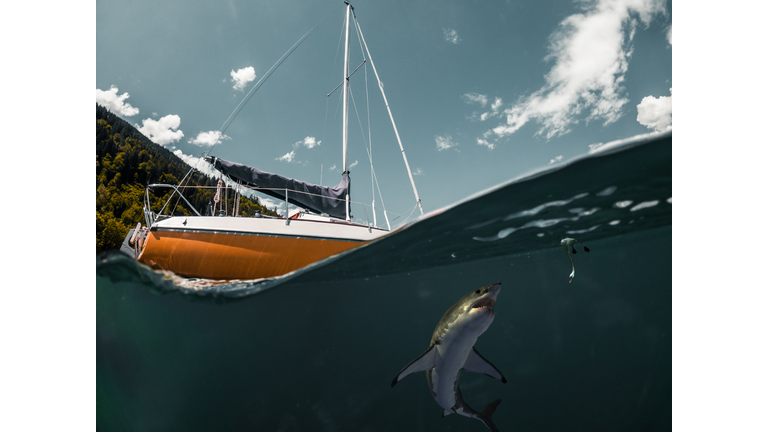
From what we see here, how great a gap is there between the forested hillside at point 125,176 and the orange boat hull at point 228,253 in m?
0.62

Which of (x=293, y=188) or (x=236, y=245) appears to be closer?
(x=236, y=245)

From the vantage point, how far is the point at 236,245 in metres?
5.07

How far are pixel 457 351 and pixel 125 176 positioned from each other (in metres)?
6.17

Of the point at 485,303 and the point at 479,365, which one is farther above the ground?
the point at 485,303

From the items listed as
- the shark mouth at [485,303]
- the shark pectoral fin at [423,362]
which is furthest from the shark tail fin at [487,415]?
the shark mouth at [485,303]

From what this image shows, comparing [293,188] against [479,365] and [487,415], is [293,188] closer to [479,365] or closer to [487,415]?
[479,365]

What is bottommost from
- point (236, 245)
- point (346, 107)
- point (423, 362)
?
point (423, 362)

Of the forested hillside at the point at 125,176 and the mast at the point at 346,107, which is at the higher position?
the mast at the point at 346,107

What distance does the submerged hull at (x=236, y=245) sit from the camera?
502cm

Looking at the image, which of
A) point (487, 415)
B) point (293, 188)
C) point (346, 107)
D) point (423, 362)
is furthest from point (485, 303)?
point (346, 107)

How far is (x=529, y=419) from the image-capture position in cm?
1917

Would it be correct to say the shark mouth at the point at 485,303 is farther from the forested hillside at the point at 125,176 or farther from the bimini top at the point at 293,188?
the forested hillside at the point at 125,176

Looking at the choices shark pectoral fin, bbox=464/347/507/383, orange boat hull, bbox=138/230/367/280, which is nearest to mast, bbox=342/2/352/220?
orange boat hull, bbox=138/230/367/280
